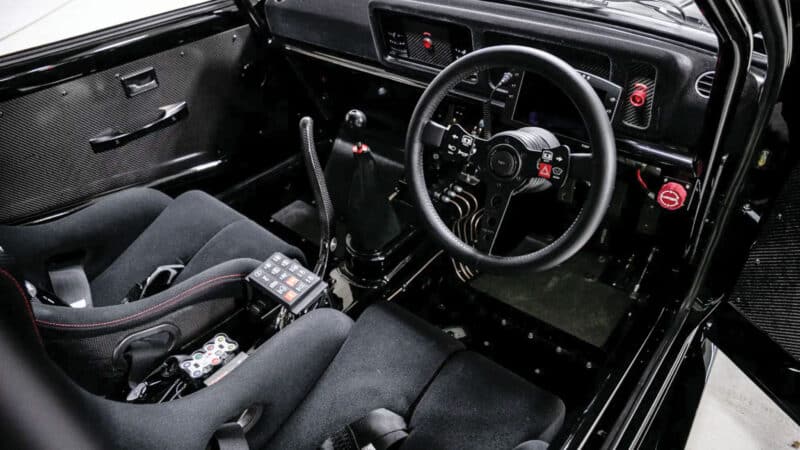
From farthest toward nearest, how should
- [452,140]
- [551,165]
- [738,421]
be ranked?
[738,421] → [452,140] → [551,165]

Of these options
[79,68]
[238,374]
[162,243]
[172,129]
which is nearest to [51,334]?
[238,374]

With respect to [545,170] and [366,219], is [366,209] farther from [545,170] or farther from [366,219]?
[545,170]

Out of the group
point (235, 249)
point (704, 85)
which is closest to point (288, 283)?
point (235, 249)

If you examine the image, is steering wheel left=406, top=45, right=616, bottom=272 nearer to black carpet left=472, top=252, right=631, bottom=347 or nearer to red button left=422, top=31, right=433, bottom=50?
red button left=422, top=31, right=433, bottom=50

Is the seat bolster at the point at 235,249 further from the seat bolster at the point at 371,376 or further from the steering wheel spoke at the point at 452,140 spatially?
the steering wheel spoke at the point at 452,140

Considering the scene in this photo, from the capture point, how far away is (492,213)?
4.18 ft

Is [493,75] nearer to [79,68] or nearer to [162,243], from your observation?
[162,243]

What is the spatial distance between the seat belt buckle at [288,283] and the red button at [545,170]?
0.60m

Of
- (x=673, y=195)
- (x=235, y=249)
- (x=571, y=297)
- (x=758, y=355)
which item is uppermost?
(x=673, y=195)

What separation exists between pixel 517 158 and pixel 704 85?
46 cm

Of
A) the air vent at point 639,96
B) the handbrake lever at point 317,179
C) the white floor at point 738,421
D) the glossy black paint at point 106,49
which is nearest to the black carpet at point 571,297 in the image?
the white floor at point 738,421

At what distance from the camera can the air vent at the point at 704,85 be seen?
49.3 inches

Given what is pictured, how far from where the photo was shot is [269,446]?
1.18 metres

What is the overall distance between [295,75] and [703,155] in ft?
5.27
